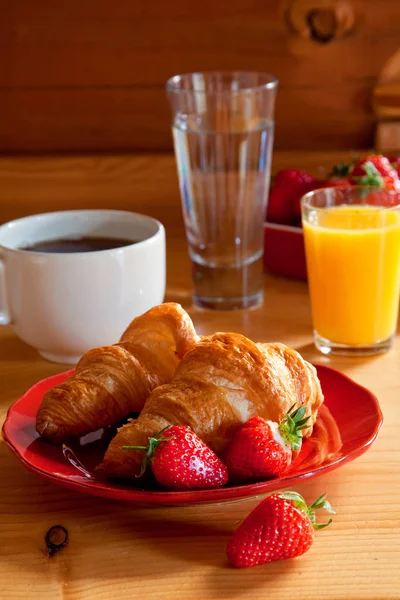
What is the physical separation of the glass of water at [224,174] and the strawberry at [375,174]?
13cm

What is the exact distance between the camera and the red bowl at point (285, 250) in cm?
124

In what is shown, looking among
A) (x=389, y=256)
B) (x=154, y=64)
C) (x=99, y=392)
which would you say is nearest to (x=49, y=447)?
(x=99, y=392)

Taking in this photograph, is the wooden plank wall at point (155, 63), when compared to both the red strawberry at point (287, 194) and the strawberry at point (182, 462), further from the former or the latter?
the strawberry at point (182, 462)

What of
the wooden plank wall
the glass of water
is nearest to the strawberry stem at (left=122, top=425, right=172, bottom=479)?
the glass of water

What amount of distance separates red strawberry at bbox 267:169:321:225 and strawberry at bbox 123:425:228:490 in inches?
26.1

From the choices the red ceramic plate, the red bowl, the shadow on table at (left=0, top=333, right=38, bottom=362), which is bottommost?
the shadow on table at (left=0, top=333, right=38, bottom=362)

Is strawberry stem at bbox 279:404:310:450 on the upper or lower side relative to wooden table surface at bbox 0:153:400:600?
upper

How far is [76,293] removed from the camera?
0.98 m

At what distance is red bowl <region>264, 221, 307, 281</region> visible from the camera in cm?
124

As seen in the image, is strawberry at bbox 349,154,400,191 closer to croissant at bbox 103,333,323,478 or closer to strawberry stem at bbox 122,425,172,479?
croissant at bbox 103,333,323,478

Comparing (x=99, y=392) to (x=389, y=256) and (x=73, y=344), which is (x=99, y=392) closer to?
(x=73, y=344)

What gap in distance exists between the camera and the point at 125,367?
2.66 ft

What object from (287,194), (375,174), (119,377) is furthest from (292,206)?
(119,377)

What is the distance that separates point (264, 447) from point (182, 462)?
6cm
